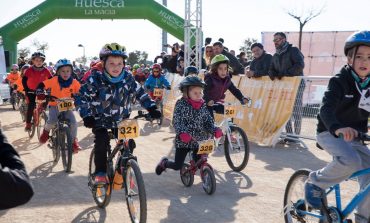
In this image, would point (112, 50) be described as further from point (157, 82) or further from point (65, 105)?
point (157, 82)

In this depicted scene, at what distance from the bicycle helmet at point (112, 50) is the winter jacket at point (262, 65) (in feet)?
19.9

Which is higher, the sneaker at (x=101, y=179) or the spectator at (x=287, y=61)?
the spectator at (x=287, y=61)

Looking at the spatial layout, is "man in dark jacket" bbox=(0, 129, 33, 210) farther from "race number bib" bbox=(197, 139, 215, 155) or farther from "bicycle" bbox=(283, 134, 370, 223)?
"race number bib" bbox=(197, 139, 215, 155)

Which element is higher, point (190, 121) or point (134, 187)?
point (190, 121)

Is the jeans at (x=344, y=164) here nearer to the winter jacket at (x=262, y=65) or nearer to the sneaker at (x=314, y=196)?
the sneaker at (x=314, y=196)

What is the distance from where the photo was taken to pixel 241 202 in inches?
224

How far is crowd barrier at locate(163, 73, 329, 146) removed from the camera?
9586 mm

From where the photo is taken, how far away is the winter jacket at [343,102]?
141 inches

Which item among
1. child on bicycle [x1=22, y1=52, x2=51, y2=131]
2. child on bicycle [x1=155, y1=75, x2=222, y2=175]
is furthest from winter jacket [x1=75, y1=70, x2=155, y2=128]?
child on bicycle [x1=22, y1=52, x2=51, y2=131]

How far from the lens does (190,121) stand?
628 centimetres

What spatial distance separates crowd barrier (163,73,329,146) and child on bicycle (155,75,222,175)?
370 centimetres

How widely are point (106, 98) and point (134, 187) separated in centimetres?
124

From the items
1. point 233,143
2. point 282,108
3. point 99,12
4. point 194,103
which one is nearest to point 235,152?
point 233,143

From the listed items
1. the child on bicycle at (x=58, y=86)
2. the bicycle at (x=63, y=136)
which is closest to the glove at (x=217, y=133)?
the bicycle at (x=63, y=136)
